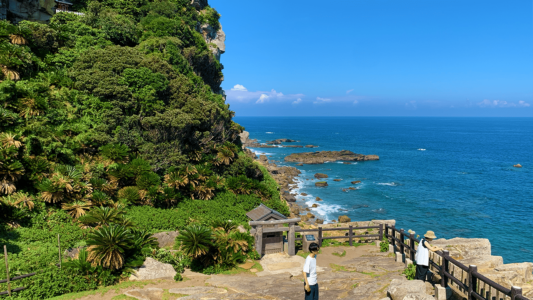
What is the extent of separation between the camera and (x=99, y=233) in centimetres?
1147

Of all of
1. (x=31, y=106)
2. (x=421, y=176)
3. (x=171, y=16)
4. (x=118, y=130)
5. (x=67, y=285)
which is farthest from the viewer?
(x=421, y=176)

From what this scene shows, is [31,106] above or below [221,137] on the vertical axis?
above

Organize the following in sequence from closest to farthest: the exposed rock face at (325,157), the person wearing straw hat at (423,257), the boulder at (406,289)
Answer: the boulder at (406,289)
the person wearing straw hat at (423,257)
the exposed rock face at (325,157)

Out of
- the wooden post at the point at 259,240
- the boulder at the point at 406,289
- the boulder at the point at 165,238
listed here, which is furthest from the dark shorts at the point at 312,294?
the boulder at the point at 165,238

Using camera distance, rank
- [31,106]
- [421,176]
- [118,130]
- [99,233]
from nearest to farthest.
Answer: [99,233] → [31,106] → [118,130] → [421,176]

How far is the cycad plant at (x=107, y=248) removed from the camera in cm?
1109

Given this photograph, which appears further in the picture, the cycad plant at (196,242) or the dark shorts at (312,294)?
the cycad plant at (196,242)

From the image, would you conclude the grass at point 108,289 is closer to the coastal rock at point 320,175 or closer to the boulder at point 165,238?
the boulder at point 165,238

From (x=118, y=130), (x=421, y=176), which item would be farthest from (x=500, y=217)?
(x=118, y=130)

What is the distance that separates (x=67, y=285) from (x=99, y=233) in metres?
1.91

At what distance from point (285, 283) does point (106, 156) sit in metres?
14.4

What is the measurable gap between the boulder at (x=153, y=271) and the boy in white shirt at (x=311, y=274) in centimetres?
650

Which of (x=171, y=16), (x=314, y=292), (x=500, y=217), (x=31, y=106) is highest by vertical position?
(x=171, y=16)

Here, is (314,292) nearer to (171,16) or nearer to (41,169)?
(41,169)
